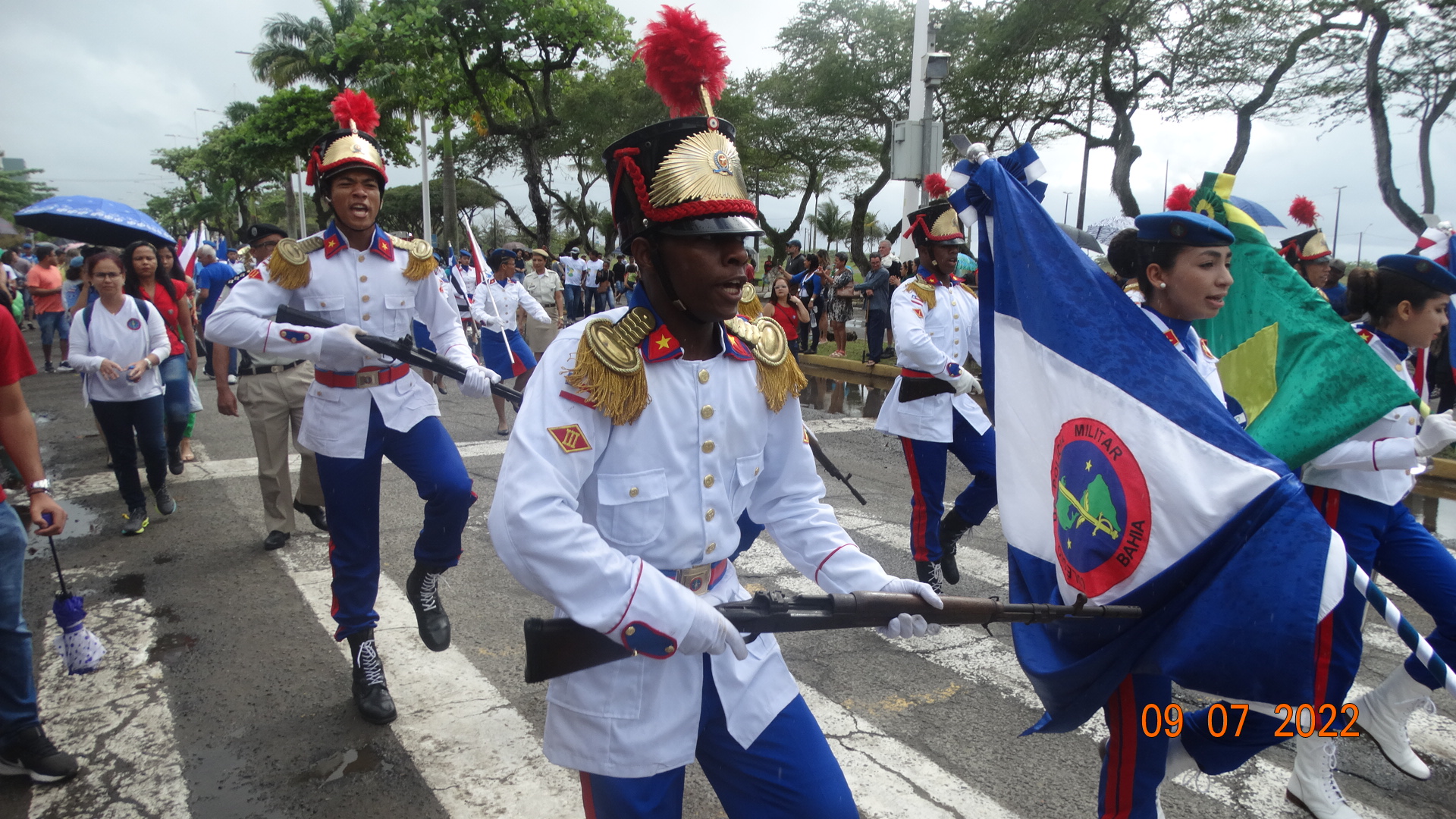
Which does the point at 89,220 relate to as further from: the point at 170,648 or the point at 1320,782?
the point at 1320,782

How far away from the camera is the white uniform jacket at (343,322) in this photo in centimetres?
388

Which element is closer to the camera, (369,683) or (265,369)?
(369,683)

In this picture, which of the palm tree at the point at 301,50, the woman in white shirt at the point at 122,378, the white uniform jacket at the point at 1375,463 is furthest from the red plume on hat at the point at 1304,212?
the palm tree at the point at 301,50

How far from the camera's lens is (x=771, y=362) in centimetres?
217

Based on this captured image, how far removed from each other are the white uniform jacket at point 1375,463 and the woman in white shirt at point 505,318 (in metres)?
8.05

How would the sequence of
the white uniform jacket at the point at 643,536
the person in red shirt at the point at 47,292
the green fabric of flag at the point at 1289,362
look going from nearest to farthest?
the white uniform jacket at the point at 643,536
the green fabric of flag at the point at 1289,362
the person in red shirt at the point at 47,292

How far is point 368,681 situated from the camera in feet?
12.3

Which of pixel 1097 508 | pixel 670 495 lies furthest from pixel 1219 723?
pixel 670 495

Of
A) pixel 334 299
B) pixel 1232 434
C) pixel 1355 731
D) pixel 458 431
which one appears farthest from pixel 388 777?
pixel 458 431

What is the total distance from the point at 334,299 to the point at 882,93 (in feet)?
89.8

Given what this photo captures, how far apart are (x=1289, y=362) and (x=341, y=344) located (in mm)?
3737

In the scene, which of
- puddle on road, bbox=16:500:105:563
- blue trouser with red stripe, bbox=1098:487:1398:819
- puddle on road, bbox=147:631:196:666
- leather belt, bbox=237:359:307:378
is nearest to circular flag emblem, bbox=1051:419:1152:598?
blue trouser with red stripe, bbox=1098:487:1398:819

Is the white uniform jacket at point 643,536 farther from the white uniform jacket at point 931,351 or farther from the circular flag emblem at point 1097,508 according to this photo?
the white uniform jacket at point 931,351

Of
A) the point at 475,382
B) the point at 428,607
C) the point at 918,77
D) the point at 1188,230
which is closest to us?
the point at 1188,230
